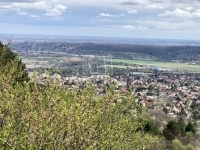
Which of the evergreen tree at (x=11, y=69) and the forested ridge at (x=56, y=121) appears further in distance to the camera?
the evergreen tree at (x=11, y=69)

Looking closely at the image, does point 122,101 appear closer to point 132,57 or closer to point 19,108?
point 19,108

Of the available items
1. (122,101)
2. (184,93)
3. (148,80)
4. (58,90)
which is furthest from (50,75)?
(148,80)

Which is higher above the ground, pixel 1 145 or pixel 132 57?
pixel 1 145

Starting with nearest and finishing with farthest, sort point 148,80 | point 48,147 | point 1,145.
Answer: point 1,145 → point 48,147 → point 148,80

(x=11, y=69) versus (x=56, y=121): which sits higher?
(x=11, y=69)

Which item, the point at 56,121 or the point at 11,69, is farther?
the point at 11,69

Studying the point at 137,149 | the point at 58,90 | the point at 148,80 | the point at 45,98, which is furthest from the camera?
the point at 148,80

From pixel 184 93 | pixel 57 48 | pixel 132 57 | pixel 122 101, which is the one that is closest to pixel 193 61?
pixel 132 57

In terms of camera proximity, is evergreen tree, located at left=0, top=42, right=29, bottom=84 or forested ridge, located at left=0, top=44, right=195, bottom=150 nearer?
forested ridge, located at left=0, top=44, right=195, bottom=150

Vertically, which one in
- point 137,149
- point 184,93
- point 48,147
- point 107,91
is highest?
point 107,91

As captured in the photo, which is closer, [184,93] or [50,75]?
[50,75]
